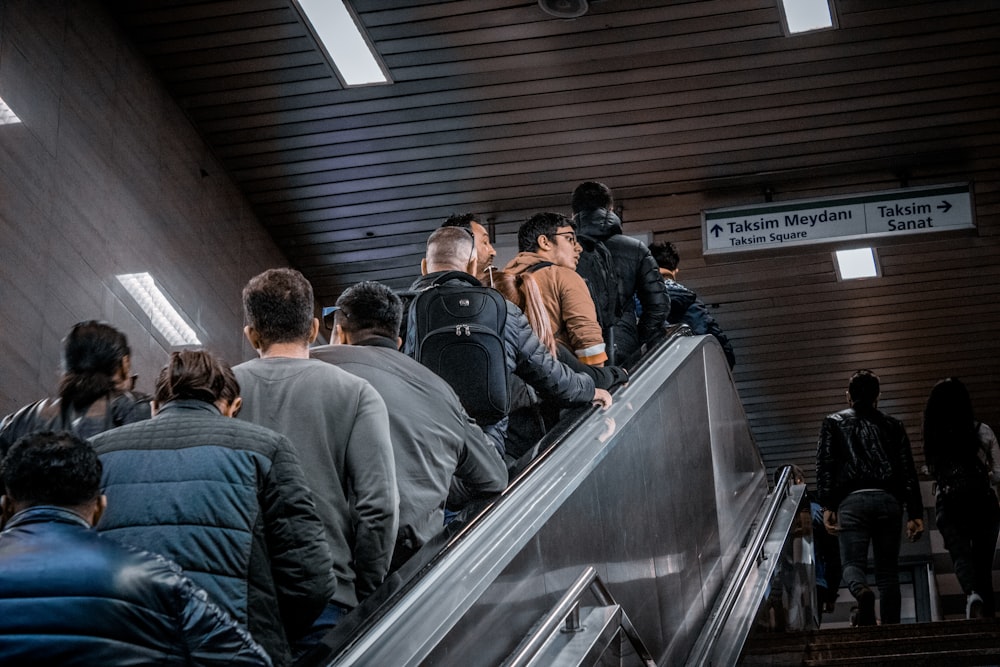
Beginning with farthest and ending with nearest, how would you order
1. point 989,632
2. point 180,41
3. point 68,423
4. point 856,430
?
1. point 180,41
2. point 856,430
3. point 989,632
4. point 68,423

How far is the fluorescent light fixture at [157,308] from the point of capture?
29.0ft

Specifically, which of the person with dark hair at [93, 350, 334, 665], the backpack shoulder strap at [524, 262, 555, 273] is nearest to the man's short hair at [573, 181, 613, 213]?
the backpack shoulder strap at [524, 262, 555, 273]

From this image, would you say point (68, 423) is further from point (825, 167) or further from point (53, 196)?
point (825, 167)

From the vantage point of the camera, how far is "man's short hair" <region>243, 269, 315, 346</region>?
330 centimetres

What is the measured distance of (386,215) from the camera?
1127cm

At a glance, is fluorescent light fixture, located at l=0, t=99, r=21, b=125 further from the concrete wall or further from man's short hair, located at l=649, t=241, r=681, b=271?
man's short hair, located at l=649, t=241, r=681, b=271

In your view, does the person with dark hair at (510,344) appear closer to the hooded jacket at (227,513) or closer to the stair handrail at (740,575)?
the stair handrail at (740,575)

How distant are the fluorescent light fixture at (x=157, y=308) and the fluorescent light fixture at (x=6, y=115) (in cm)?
144

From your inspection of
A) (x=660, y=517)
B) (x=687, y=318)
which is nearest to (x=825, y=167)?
(x=687, y=318)

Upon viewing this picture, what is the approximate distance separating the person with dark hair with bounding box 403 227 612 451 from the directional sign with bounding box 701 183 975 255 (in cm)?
522

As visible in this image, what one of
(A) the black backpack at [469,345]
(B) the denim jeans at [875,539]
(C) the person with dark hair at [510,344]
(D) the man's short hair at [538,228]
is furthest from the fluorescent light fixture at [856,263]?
(A) the black backpack at [469,345]

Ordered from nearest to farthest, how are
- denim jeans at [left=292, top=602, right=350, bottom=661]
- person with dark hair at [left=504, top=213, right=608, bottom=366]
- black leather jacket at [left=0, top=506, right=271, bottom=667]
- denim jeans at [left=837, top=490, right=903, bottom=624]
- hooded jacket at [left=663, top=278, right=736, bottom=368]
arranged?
black leather jacket at [left=0, top=506, right=271, bottom=667]
denim jeans at [left=292, top=602, right=350, bottom=661]
person with dark hair at [left=504, top=213, right=608, bottom=366]
denim jeans at [left=837, top=490, right=903, bottom=624]
hooded jacket at [left=663, top=278, right=736, bottom=368]

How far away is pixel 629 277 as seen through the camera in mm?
6809

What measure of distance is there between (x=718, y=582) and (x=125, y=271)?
471 cm
